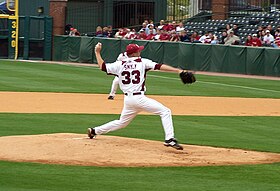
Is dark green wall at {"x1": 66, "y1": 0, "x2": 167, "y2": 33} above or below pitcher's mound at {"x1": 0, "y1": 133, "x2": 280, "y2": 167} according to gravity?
above

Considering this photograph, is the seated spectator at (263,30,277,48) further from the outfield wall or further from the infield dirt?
the infield dirt

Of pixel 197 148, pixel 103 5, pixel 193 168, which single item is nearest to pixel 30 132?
pixel 197 148

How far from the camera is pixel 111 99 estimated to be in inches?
821

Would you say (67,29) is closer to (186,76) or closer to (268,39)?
(268,39)

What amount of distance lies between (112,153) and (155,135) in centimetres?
306

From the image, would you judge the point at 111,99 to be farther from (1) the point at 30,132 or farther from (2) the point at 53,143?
(2) the point at 53,143

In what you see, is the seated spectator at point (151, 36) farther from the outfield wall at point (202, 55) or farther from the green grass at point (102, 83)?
the green grass at point (102, 83)

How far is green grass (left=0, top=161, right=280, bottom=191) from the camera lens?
9180mm

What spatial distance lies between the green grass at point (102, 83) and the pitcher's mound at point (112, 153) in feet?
35.8

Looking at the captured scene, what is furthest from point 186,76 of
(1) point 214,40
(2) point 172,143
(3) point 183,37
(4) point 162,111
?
(3) point 183,37

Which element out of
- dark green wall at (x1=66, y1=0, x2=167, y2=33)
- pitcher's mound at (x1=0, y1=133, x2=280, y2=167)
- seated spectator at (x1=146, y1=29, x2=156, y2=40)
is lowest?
pitcher's mound at (x1=0, y1=133, x2=280, y2=167)

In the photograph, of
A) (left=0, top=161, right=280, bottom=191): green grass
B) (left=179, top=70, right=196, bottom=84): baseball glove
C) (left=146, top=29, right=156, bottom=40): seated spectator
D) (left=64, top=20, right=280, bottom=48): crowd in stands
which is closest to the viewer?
(left=0, top=161, right=280, bottom=191): green grass

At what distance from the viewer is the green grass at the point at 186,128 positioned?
13727 millimetres

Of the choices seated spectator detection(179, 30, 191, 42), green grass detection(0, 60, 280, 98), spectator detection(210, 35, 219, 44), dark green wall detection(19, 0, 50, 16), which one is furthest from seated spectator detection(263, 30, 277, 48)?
dark green wall detection(19, 0, 50, 16)
